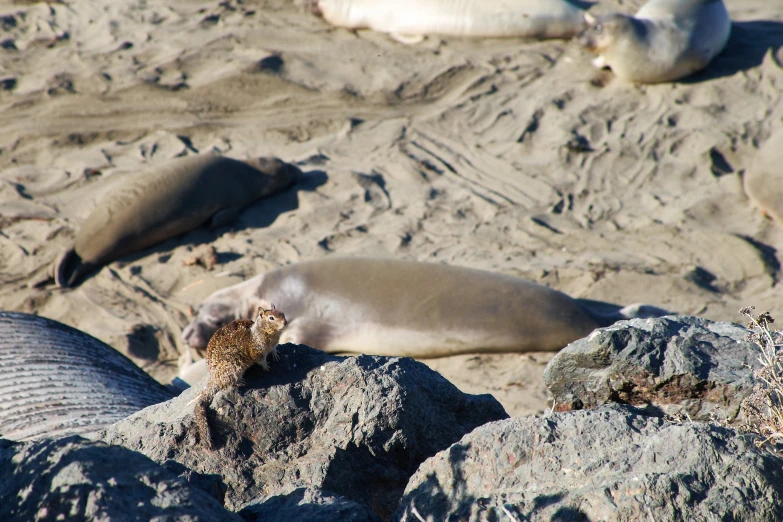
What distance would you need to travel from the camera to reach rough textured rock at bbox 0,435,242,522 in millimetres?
1513

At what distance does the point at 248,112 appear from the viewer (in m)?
7.81

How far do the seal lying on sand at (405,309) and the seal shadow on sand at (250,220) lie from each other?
852 millimetres

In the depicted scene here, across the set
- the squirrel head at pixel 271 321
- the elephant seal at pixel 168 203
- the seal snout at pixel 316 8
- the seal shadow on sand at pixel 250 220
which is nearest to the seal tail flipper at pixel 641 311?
the seal shadow on sand at pixel 250 220

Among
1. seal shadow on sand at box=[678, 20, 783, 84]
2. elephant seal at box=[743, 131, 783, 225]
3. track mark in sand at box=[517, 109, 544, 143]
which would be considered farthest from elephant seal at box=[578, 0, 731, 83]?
elephant seal at box=[743, 131, 783, 225]

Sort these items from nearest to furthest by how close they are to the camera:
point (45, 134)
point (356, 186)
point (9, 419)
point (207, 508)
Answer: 1. point (207, 508)
2. point (9, 419)
3. point (356, 186)
4. point (45, 134)

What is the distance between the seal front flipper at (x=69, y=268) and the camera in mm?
5797

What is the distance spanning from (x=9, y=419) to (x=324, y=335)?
247cm

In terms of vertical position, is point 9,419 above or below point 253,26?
above

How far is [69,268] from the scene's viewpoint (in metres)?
5.90

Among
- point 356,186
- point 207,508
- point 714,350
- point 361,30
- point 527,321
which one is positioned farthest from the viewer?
point 361,30

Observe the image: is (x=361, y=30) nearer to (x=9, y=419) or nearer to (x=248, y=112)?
(x=248, y=112)

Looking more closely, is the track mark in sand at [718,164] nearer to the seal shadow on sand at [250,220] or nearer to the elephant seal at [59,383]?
the seal shadow on sand at [250,220]

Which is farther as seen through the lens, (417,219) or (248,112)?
(248,112)

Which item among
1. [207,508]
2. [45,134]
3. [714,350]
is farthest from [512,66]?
[207,508]
